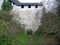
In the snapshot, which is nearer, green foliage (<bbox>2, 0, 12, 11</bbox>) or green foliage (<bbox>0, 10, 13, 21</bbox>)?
green foliage (<bbox>0, 10, 13, 21</bbox>)

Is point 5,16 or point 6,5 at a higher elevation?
point 6,5

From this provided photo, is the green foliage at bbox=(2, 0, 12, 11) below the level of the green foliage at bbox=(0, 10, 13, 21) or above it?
above

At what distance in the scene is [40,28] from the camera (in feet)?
60.7

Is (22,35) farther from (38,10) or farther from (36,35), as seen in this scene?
(38,10)

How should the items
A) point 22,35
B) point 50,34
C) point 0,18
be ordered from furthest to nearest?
point 22,35
point 50,34
point 0,18

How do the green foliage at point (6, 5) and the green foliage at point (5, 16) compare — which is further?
the green foliage at point (6, 5)

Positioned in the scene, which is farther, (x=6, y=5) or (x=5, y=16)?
(x=6, y=5)

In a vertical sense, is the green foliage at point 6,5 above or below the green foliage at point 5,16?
above

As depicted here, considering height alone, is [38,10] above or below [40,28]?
above

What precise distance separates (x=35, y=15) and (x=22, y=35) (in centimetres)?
241

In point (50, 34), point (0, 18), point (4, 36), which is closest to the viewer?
point (4, 36)

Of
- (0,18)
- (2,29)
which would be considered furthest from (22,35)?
(2,29)

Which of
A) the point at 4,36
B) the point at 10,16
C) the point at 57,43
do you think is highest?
the point at 10,16

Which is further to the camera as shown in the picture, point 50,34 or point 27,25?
point 27,25
